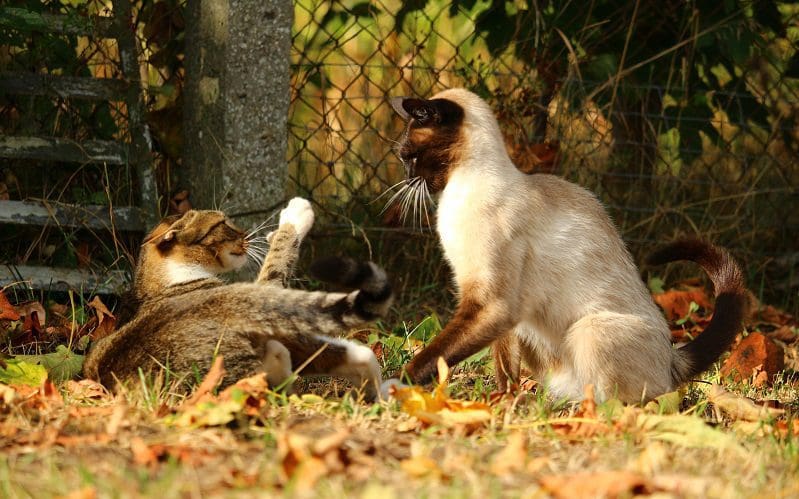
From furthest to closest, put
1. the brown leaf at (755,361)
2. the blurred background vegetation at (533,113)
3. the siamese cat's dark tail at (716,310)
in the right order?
1. the blurred background vegetation at (533,113)
2. the brown leaf at (755,361)
3. the siamese cat's dark tail at (716,310)

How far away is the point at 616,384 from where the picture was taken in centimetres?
323

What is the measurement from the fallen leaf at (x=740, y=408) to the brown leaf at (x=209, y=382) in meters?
1.61

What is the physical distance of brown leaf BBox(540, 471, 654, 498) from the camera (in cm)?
A: 206

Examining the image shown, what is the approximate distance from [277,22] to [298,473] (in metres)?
2.61

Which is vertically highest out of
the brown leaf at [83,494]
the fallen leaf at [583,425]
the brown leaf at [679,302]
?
the brown leaf at [83,494]

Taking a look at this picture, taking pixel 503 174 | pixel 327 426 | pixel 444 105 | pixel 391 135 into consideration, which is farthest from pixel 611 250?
pixel 391 135

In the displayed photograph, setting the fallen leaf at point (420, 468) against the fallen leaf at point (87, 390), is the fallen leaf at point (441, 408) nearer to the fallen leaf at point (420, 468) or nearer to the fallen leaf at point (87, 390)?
the fallen leaf at point (420, 468)

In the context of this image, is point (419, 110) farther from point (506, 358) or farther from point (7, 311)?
point (7, 311)

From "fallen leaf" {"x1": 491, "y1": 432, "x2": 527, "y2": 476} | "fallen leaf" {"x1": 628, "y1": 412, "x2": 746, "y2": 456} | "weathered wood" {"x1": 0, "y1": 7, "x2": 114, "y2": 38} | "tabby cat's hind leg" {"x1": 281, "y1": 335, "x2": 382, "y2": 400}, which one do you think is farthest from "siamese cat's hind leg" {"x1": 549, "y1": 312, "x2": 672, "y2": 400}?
"weathered wood" {"x1": 0, "y1": 7, "x2": 114, "y2": 38}

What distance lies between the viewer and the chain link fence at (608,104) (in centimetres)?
504

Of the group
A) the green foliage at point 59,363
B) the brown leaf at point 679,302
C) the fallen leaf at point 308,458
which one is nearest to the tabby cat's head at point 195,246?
the green foliage at point 59,363

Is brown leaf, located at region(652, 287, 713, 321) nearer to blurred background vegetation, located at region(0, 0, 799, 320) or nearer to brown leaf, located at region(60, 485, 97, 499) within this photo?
blurred background vegetation, located at region(0, 0, 799, 320)

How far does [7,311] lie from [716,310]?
2.70m

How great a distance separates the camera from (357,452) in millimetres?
2354
